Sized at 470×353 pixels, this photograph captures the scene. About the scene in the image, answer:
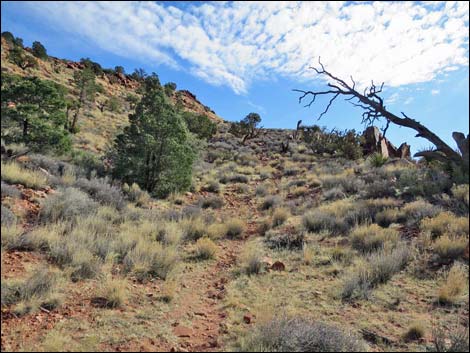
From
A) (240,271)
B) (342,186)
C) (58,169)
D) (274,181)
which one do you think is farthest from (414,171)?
(58,169)

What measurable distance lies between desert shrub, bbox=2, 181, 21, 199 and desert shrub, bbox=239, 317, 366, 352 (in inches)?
230

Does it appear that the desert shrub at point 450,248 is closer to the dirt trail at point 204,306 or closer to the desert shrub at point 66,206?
the dirt trail at point 204,306

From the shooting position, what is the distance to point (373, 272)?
6.84 m

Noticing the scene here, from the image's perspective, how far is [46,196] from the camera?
8734mm

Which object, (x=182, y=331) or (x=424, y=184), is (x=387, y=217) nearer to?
(x=424, y=184)

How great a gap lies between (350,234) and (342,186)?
6716mm

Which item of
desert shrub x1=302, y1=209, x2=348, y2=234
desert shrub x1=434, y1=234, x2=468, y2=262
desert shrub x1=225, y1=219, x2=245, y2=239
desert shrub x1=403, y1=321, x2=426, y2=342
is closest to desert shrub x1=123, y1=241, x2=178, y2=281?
desert shrub x1=225, y1=219, x2=245, y2=239

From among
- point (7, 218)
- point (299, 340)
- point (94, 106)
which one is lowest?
point (299, 340)

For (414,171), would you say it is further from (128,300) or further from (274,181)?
(128,300)

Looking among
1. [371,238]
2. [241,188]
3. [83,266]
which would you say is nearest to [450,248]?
[371,238]

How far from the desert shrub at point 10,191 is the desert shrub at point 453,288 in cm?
835

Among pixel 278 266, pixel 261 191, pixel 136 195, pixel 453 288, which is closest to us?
pixel 453 288

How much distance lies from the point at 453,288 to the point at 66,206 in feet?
26.4

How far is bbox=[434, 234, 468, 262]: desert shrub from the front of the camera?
7.20 meters
